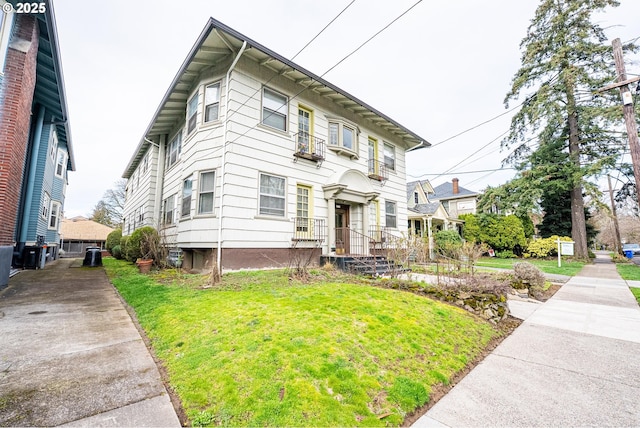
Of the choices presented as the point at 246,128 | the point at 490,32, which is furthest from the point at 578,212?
the point at 246,128

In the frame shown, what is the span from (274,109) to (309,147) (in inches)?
68.6

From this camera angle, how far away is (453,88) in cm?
1308

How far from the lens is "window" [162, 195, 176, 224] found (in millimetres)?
10461

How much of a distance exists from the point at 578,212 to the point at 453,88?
40.6ft

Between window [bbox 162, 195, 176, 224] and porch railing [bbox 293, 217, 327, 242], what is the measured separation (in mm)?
5076

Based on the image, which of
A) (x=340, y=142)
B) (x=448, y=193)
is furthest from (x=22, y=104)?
(x=448, y=193)

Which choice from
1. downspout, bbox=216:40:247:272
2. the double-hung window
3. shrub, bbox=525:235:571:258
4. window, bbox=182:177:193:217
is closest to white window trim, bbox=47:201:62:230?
window, bbox=182:177:193:217

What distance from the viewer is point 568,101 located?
17.3m

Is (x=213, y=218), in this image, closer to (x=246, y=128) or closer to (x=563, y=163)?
(x=246, y=128)

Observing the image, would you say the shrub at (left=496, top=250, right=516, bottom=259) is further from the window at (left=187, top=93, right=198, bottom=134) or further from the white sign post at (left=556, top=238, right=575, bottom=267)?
the window at (left=187, top=93, right=198, bottom=134)

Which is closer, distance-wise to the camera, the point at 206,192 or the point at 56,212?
the point at 206,192

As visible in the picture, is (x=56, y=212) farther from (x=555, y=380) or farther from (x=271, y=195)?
(x=555, y=380)

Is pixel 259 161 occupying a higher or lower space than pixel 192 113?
lower

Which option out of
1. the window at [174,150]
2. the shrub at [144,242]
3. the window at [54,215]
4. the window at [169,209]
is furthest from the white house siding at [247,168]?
the window at [54,215]
